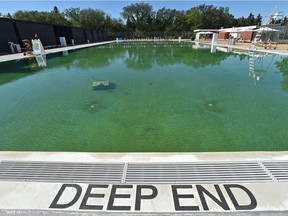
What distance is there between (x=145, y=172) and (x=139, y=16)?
175 feet

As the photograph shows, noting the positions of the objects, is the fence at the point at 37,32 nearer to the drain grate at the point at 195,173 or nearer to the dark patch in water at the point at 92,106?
the dark patch in water at the point at 92,106

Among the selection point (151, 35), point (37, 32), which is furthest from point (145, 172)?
point (151, 35)

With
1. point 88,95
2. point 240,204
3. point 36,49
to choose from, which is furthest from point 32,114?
point 36,49

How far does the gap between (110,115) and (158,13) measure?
5162 cm

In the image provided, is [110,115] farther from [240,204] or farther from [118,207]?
[240,204]

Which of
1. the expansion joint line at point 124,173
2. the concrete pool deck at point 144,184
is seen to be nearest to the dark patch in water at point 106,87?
the concrete pool deck at point 144,184

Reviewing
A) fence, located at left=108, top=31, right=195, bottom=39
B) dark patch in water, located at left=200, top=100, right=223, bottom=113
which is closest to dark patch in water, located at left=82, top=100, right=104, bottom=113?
dark patch in water, located at left=200, top=100, right=223, bottom=113

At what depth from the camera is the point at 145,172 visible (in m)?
2.11

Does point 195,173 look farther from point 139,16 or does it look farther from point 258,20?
point 258,20

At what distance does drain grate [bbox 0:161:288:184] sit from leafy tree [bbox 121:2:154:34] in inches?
1926

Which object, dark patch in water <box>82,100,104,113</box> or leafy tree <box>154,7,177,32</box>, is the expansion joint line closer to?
dark patch in water <box>82,100,104,113</box>

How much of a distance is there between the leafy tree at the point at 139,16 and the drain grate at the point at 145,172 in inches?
1926

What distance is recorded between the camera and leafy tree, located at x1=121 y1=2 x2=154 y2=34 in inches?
1844

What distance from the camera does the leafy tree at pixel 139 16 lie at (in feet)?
154
